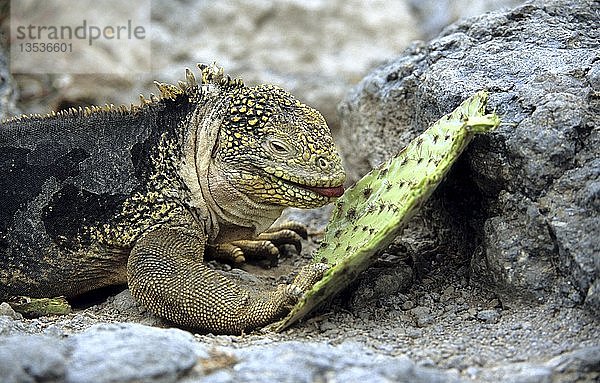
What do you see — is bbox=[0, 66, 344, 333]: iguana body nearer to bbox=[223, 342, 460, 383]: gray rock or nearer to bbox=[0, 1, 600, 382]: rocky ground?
bbox=[0, 1, 600, 382]: rocky ground

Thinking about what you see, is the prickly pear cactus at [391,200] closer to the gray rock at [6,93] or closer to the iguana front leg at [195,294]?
the iguana front leg at [195,294]

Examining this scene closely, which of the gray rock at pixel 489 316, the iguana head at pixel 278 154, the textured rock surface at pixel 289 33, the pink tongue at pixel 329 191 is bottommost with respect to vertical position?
the gray rock at pixel 489 316

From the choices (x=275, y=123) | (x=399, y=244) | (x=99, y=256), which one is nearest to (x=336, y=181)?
(x=275, y=123)

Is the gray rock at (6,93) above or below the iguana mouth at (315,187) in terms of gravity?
above

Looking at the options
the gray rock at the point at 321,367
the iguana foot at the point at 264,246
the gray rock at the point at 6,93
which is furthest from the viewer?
the gray rock at the point at 6,93

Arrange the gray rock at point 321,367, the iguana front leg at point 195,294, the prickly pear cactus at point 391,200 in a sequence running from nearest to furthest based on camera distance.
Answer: the gray rock at point 321,367
the prickly pear cactus at point 391,200
the iguana front leg at point 195,294

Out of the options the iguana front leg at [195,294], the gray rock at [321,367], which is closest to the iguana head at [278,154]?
the iguana front leg at [195,294]

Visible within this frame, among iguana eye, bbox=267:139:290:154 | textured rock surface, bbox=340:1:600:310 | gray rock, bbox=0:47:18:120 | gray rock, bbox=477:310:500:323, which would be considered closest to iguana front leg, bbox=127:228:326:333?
iguana eye, bbox=267:139:290:154

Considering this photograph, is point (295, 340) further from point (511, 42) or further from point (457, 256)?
point (511, 42)
